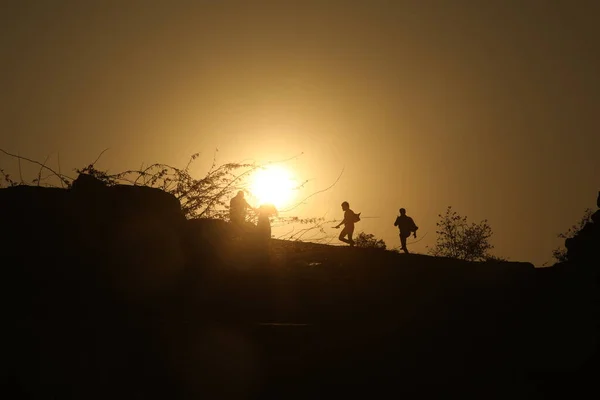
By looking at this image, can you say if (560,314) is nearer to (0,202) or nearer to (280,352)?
(280,352)

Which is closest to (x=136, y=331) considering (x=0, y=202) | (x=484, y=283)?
(x=0, y=202)

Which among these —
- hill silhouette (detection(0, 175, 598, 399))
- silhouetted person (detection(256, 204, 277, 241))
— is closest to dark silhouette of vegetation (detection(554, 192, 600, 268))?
hill silhouette (detection(0, 175, 598, 399))

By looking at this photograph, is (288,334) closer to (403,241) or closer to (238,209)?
(238,209)

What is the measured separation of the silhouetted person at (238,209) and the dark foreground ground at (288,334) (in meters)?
0.47

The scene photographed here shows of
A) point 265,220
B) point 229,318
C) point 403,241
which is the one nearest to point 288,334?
point 229,318

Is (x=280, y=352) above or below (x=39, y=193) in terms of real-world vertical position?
below

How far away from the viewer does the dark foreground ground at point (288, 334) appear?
6086 millimetres

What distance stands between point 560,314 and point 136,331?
20.9 ft

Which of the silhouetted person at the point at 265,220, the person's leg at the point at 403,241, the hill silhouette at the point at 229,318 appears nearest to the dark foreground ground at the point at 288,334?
the hill silhouette at the point at 229,318

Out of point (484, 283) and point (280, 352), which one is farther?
point (484, 283)

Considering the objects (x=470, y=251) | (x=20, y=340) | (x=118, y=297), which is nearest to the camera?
(x=20, y=340)

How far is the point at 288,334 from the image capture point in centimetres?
720

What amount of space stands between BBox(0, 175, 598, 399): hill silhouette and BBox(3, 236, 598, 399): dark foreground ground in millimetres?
19

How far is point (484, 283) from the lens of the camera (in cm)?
1278
